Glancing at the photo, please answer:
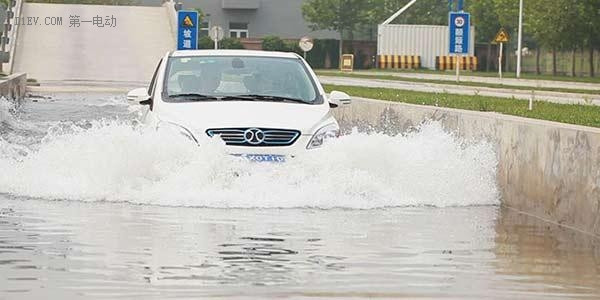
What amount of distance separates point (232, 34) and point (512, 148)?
89.1 m

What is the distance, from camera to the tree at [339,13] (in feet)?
309

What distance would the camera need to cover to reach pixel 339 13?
9450cm

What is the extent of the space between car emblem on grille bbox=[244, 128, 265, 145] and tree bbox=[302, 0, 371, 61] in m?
79.6

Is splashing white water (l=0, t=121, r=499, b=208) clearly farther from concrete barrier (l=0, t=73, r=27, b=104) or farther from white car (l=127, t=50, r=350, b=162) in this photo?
concrete barrier (l=0, t=73, r=27, b=104)

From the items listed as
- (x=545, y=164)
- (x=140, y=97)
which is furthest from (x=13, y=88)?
(x=545, y=164)

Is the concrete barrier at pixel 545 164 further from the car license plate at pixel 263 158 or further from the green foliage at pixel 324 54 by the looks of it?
the green foliage at pixel 324 54

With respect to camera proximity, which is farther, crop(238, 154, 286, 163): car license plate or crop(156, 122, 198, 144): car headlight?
crop(156, 122, 198, 144): car headlight

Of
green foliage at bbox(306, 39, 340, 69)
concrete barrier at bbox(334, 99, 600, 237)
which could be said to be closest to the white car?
concrete barrier at bbox(334, 99, 600, 237)

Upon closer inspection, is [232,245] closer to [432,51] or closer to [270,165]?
[270,165]

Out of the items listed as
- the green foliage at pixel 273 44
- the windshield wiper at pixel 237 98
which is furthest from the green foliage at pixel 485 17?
the windshield wiper at pixel 237 98

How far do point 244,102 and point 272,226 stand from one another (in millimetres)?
3146

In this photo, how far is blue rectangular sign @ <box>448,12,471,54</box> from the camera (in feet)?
161

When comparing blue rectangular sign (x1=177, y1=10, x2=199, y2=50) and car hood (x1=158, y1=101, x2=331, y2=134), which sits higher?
car hood (x1=158, y1=101, x2=331, y2=134)

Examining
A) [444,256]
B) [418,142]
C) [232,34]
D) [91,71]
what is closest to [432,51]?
[232,34]
